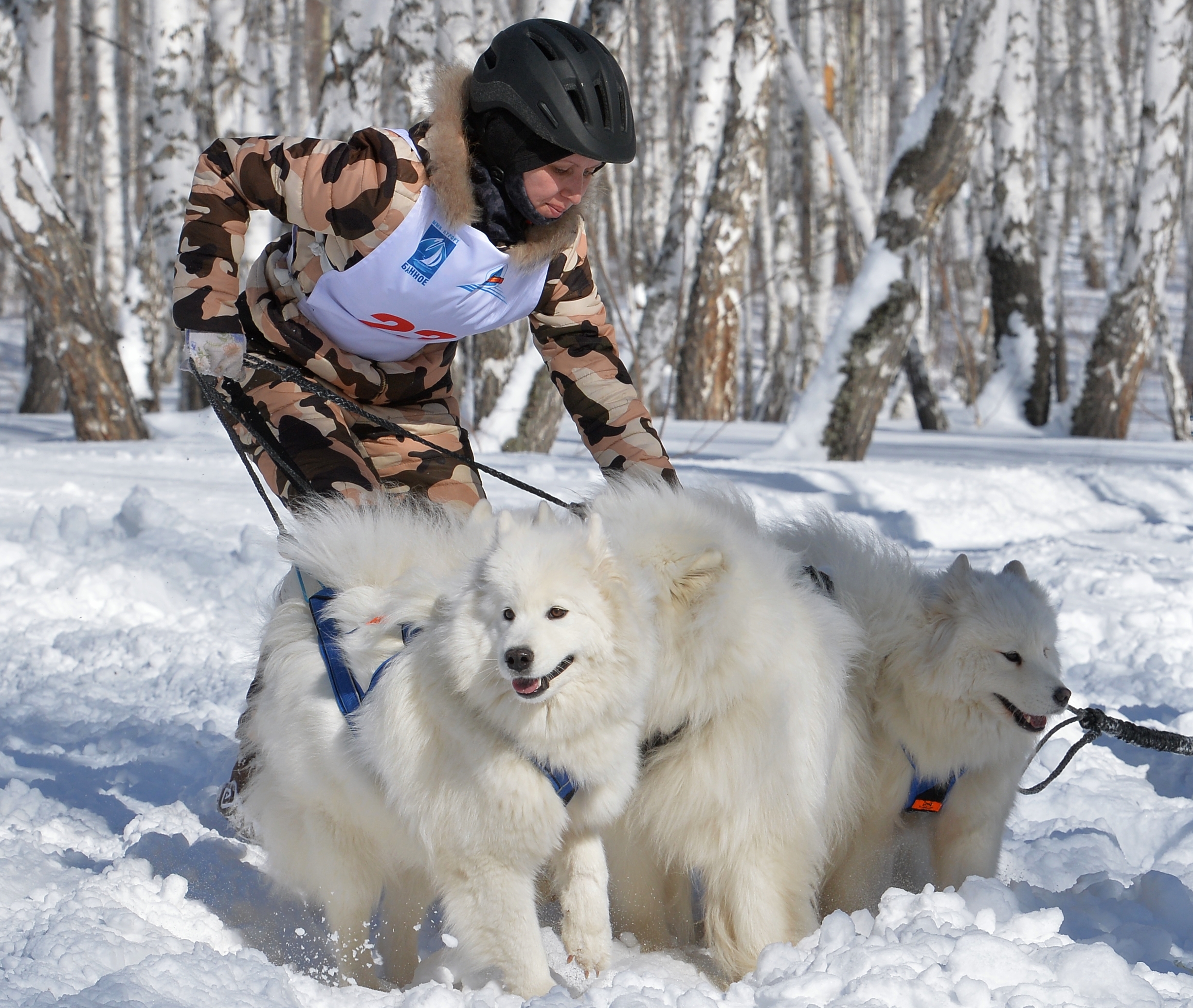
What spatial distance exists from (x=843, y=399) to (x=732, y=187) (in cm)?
311

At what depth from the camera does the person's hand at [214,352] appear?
2574mm

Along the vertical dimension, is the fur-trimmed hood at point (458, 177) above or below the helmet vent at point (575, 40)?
below

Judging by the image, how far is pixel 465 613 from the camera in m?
2.18

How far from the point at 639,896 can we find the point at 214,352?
1.65 m

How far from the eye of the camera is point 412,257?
2.73m

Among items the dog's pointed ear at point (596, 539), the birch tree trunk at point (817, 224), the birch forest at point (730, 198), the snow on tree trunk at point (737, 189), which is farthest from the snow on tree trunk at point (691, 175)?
the dog's pointed ear at point (596, 539)

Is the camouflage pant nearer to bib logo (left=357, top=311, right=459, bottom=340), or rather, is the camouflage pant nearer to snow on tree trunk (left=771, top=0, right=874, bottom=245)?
bib logo (left=357, top=311, right=459, bottom=340)

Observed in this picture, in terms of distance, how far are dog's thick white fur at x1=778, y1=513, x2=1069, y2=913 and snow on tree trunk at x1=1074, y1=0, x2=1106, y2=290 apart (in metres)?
19.9

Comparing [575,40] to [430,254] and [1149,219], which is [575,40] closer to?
[430,254]

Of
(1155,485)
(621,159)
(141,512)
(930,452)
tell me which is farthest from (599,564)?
(930,452)

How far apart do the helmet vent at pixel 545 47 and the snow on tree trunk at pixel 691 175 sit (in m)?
7.86

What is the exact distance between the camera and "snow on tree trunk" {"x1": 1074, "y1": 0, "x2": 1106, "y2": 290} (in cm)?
2048

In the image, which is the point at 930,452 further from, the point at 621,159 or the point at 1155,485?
the point at 621,159

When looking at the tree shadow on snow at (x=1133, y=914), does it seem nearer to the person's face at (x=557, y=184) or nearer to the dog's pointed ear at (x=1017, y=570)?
the dog's pointed ear at (x=1017, y=570)
